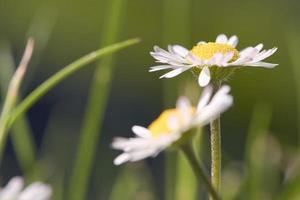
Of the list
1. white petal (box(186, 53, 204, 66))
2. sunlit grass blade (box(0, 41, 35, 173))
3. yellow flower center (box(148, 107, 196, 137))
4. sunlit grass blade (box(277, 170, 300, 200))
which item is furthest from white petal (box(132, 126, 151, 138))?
sunlit grass blade (box(0, 41, 35, 173))

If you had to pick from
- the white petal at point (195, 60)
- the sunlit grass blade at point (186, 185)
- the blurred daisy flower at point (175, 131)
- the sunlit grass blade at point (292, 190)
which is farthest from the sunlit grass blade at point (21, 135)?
the blurred daisy flower at point (175, 131)

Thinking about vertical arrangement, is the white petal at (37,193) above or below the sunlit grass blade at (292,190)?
above

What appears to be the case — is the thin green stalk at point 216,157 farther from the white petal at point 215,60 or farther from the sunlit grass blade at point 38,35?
the sunlit grass blade at point 38,35

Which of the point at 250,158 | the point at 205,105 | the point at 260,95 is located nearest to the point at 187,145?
the point at 205,105

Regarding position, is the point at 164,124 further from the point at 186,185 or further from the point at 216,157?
the point at 186,185

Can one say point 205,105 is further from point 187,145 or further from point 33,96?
point 33,96

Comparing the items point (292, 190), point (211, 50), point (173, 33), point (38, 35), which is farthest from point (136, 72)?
point (211, 50)

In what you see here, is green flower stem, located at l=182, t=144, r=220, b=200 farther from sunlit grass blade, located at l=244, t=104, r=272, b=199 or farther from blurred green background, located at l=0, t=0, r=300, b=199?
blurred green background, located at l=0, t=0, r=300, b=199
